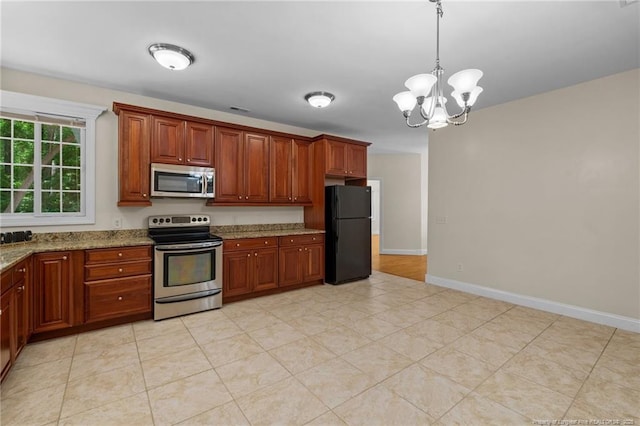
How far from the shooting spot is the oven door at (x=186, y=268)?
3.27m

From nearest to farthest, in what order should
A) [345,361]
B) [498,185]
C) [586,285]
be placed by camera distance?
[345,361] → [586,285] → [498,185]

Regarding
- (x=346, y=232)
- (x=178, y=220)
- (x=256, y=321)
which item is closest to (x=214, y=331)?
(x=256, y=321)

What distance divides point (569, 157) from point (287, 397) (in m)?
3.91

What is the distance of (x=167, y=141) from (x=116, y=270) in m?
1.57

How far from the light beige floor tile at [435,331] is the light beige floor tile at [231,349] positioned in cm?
154

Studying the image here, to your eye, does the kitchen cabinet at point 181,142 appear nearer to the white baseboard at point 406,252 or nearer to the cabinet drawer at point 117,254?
the cabinet drawer at point 117,254

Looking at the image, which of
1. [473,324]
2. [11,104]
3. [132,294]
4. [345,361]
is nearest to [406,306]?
[473,324]

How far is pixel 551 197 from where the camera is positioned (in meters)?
3.56

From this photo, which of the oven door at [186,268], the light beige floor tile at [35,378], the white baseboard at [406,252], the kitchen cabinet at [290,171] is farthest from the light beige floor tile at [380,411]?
the white baseboard at [406,252]

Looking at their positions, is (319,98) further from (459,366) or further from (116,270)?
(459,366)

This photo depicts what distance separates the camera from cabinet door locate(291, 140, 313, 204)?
470 cm

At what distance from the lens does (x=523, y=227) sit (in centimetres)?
380

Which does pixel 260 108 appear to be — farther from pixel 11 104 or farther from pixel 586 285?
pixel 586 285

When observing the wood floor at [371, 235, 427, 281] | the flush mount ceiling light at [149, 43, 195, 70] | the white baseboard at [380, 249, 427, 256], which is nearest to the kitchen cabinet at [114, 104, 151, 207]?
the flush mount ceiling light at [149, 43, 195, 70]
